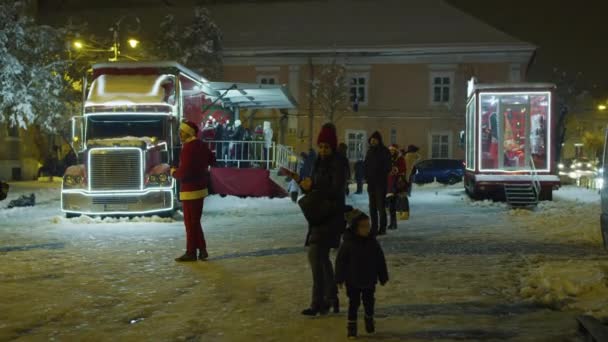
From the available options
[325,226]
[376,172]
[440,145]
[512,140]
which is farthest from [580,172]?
[325,226]

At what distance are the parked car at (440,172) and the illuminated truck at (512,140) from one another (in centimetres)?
1579

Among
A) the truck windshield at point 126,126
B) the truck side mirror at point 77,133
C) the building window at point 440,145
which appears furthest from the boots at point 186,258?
the building window at point 440,145

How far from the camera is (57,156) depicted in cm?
3903

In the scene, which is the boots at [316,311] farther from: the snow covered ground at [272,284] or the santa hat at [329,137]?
the santa hat at [329,137]

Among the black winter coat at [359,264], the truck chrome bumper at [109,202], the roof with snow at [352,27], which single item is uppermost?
the roof with snow at [352,27]

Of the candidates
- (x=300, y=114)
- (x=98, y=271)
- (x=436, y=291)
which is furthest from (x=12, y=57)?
(x=300, y=114)

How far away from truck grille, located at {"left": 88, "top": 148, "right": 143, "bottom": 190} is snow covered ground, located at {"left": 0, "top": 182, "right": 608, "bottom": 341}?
1.28m

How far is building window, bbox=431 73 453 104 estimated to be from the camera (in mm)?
45188

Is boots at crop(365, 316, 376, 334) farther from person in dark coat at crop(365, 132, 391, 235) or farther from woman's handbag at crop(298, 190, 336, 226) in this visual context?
person in dark coat at crop(365, 132, 391, 235)

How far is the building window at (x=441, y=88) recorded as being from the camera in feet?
148

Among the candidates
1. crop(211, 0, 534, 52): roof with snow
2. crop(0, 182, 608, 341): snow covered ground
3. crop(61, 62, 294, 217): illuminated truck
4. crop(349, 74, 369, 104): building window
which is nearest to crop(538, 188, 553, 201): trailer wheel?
crop(0, 182, 608, 341): snow covered ground

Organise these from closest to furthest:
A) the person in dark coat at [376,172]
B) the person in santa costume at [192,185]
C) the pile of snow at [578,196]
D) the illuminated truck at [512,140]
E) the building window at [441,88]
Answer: the person in santa costume at [192,185]
the person in dark coat at [376,172]
the illuminated truck at [512,140]
the pile of snow at [578,196]
the building window at [441,88]

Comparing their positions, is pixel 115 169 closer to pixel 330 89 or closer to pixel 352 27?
pixel 330 89

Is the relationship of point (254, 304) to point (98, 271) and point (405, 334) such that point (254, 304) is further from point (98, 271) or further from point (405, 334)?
point (98, 271)
